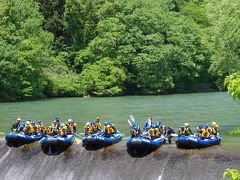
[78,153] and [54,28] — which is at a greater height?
[54,28]

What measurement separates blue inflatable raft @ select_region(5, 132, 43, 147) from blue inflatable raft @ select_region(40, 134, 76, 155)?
1.41 meters

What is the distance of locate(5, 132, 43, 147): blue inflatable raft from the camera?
27094 mm

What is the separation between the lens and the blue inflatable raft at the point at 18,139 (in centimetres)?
2709

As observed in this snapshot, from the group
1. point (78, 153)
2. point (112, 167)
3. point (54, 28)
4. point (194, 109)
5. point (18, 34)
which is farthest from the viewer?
point (54, 28)

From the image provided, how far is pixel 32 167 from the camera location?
84.3 ft

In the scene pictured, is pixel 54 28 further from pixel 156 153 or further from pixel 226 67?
pixel 156 153

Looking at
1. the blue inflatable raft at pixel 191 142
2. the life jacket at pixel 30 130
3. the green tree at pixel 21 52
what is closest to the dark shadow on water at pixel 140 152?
the blue inflatable raft at pixel 191 142

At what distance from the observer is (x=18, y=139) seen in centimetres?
2717

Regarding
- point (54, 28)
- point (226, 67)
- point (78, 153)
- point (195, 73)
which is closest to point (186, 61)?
point (195, 73)

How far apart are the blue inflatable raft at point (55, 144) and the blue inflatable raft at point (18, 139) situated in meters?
1.41

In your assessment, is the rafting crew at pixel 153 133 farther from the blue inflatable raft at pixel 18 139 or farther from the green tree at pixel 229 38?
the green tree at pixel 229 38

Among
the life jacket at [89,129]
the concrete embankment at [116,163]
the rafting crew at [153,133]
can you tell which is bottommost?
the concrete embankment at [116,163]

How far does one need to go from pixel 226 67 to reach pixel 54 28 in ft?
157

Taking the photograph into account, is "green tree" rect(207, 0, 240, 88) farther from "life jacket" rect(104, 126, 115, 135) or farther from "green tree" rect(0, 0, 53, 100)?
"green tree" rect(0, 0, 53, 100)
